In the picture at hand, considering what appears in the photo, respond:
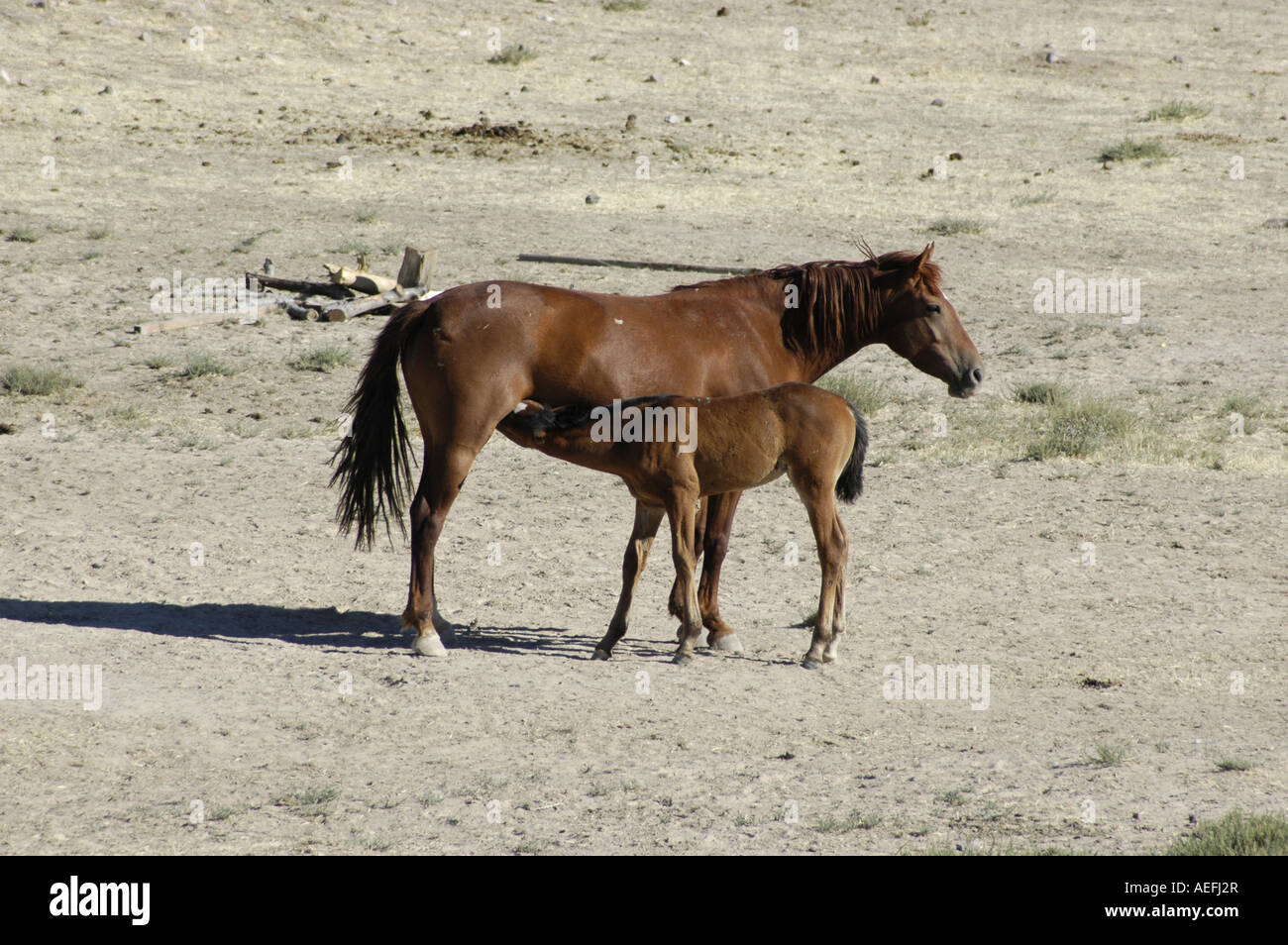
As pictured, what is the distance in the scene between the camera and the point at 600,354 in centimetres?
771

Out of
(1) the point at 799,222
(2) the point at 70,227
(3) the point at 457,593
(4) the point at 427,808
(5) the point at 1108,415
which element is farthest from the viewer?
(1) the point at 799,222

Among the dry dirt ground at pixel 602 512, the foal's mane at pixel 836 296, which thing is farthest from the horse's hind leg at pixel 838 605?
the foal's mane at pixel 836 296

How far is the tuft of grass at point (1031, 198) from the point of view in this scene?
2056 centimetres

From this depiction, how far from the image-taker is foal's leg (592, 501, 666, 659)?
Answer: 25.1 ft

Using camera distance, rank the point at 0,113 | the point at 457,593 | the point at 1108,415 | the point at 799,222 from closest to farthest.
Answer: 1. the point at 457,593
2. the point at 1108,415
3. the point at 799,222
4. the point at 0,113

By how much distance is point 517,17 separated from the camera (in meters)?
30.5

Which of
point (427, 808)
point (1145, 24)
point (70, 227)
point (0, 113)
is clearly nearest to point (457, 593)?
point (427, 808)

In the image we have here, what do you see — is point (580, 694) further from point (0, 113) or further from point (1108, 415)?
point (0, 113)

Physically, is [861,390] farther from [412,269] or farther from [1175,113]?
[1175,113]

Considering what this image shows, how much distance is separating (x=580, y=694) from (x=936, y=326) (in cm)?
301

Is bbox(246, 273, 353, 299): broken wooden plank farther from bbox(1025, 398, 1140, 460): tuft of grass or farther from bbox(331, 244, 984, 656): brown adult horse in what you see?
bbox(1025, 398, 1140, 460): tuft of grass

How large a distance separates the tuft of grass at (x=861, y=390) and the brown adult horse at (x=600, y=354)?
4.10 metres

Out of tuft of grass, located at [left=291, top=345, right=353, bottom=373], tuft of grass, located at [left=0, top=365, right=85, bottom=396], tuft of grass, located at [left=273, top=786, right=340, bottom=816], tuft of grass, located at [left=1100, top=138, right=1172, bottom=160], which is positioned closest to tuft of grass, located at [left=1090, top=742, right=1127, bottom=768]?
tuft of grass, located at [left=273, top=786, right=340, bottom=816]

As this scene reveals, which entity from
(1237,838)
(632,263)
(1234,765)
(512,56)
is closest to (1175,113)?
(512,56)
